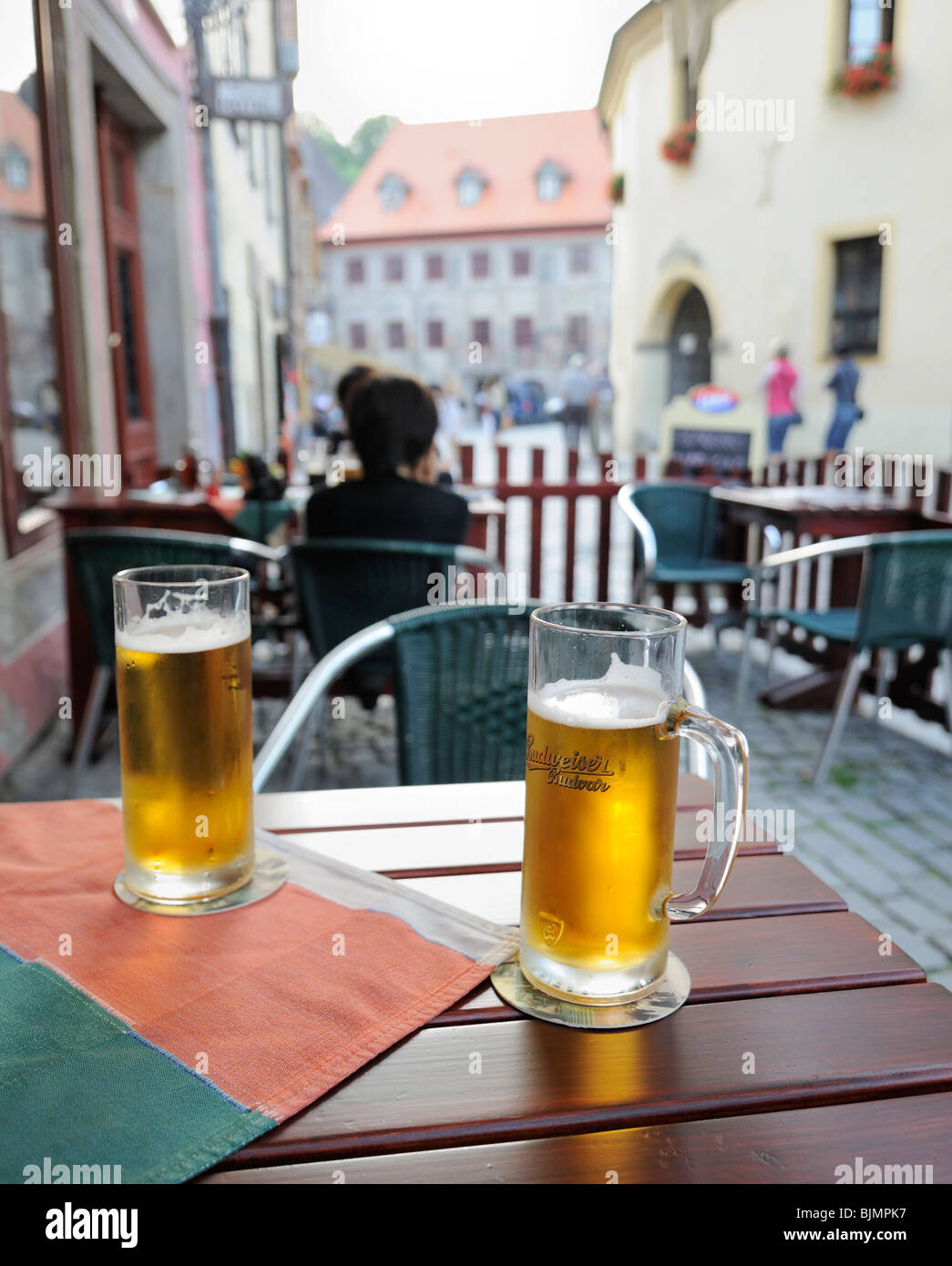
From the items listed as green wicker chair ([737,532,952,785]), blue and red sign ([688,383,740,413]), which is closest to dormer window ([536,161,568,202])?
blue and red sign ([688,383,740,413])

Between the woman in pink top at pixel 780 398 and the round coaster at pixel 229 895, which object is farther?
the woman in pink top at pixel 780 398

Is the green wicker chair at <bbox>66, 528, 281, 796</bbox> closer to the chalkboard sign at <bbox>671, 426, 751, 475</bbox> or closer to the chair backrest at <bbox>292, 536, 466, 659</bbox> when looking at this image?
the chair backrest at <bbox>292, 536, 466, 659</bbox>

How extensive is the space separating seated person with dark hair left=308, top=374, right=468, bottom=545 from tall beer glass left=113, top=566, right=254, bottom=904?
214 centimetres

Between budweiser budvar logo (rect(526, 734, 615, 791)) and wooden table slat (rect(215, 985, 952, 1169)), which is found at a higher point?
budweiser budvar logo (rect(526, 734, 615, 791))

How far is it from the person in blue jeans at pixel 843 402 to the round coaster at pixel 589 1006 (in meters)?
11.4

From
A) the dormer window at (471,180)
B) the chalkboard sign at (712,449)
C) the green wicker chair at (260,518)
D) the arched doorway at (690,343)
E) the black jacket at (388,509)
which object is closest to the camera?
the black jacket at (388,509)

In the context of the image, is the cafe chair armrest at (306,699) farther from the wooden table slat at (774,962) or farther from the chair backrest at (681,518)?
the chair backrest at (681,518)

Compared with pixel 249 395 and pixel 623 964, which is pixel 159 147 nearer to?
pixel 249 395

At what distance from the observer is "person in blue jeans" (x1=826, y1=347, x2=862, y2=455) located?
11.3 meters

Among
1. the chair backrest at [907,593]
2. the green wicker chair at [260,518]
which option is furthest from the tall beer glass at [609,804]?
the green wicker chair at [260,518]

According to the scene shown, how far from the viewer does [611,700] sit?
0.69 m

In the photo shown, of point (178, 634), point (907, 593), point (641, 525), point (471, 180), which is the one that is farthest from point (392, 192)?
point (178, 634)

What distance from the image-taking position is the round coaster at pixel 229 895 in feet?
2.67

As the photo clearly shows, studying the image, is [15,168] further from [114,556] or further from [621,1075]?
[621,1075]
